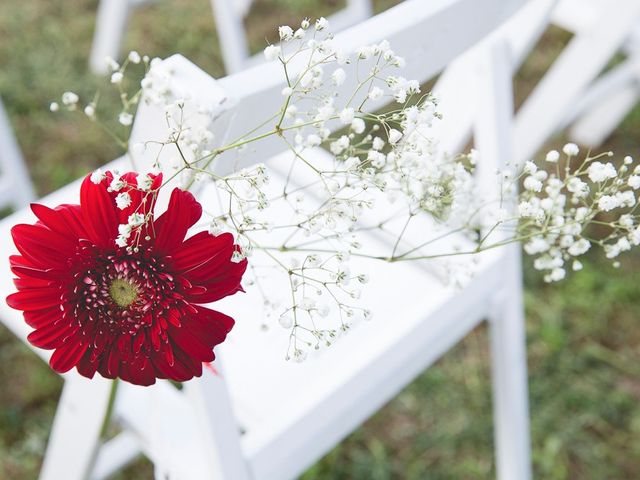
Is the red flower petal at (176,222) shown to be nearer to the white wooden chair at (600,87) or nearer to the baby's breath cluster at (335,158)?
the baby's breath cluster at (335,158)

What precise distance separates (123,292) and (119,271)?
0.02 metres

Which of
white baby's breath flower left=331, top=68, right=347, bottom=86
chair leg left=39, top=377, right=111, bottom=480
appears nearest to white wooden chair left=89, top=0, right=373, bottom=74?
chair leg left=39, top=377, right=111, bottom=480

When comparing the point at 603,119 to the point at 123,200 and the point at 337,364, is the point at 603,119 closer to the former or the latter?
the point at 337,364

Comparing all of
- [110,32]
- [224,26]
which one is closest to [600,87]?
[224,26]

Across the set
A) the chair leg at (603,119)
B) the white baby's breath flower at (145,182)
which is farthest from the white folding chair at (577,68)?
the white baby's breath flower at (145,182)

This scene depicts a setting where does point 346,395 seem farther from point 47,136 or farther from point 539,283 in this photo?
point 47,136

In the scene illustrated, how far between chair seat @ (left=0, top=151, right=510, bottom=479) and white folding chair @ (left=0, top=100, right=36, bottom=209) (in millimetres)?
731

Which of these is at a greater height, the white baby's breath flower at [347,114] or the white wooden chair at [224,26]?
the white wooden chair at [224,26]

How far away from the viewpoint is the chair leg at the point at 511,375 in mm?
1326

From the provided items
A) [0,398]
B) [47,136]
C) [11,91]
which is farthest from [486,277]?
[11,91]

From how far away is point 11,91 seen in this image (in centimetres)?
253

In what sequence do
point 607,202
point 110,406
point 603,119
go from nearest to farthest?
1. point 607,202
2. point 110,406
3. point 603,119

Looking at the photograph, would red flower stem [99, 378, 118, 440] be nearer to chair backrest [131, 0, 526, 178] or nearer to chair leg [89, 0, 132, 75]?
chair backrest [131, 0, 526, 178]

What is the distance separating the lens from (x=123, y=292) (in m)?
0.63
